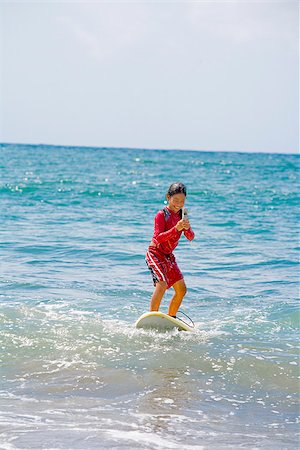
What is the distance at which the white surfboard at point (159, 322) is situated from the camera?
734cm

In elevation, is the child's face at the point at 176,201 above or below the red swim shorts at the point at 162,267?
above

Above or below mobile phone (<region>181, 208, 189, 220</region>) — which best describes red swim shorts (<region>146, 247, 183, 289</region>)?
below

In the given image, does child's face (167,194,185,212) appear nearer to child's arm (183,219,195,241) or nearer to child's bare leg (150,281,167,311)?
child's arm (183,219,195,241)

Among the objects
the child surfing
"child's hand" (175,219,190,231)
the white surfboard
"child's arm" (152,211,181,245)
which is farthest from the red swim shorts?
"child's hand" (175,219,190,231)

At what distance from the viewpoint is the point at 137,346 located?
22.8 ft

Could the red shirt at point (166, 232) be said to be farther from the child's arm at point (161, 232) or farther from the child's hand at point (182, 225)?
the child's hand at point (182, 225)

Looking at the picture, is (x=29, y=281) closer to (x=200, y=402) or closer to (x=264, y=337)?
(x=264, y=337)

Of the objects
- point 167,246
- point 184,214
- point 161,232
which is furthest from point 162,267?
point 184,214

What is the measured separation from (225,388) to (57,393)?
4.57 ft

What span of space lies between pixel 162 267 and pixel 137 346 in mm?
983

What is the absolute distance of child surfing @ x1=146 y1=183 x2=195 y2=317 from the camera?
734cm

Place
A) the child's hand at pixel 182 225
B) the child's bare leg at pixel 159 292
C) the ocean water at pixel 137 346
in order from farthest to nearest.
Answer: the child's bare leg at pixel 159 292 → the child's hand at pixel 182 225 → the ocean water at pixel 137 346

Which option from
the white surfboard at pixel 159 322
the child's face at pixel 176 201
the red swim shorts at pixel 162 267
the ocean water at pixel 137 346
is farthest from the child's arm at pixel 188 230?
the ocean water at pixel 137 346

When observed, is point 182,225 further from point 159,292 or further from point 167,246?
point 159,292
